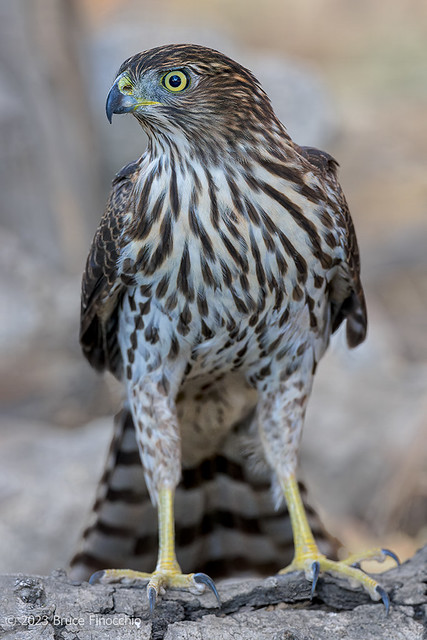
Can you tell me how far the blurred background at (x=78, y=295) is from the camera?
6.16 meters

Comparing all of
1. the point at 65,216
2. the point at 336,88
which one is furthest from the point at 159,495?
the point at 336,88

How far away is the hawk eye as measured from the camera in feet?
10.1

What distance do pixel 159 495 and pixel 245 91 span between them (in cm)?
179

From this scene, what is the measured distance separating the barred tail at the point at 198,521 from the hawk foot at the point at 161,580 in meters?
0.72

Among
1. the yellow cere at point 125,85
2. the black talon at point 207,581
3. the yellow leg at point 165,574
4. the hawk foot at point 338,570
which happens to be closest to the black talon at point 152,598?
the yellow leg at point 165,574

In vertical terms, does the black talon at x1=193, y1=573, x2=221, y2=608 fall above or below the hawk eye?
below

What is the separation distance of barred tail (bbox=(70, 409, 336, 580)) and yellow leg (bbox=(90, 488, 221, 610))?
58cm

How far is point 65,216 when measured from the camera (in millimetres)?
→ 9266

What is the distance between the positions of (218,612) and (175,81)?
6.87 feet

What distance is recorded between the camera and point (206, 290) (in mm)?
3352

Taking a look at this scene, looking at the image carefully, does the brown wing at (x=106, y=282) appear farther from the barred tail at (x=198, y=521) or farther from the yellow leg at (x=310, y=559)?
the yellow leg at (x=310, y=559)

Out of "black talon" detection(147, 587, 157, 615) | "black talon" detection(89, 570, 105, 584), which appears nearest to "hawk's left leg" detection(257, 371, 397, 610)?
"black talon" detection(147, 587, 157, 615)

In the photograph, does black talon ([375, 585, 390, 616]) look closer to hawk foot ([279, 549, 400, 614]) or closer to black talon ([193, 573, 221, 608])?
hawk foot ([279, 549, 400, 614])

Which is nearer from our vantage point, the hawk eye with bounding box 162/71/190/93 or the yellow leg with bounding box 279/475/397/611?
the hawk eye with bounding box 162/71/190/93
